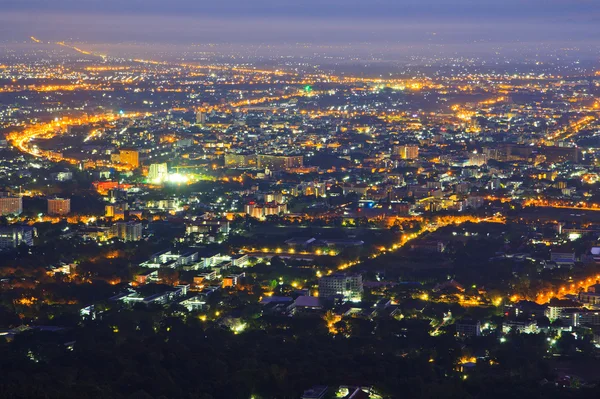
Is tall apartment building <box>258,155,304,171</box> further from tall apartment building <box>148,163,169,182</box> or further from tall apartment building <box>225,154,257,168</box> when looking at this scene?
tall apartment building <box>148,163,169,182</box>

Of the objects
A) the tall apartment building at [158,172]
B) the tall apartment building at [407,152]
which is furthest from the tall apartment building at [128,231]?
the tall apartment building at [407,152]

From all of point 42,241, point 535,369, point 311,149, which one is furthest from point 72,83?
point 535,369

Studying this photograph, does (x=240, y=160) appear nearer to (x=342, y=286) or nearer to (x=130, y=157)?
(x=130, y=157)

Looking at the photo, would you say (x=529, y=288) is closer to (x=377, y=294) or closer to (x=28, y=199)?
(x=377, y=294)

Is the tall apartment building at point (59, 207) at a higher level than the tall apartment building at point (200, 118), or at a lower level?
higher

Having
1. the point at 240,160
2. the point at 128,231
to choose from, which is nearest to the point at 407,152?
the point at 240,160

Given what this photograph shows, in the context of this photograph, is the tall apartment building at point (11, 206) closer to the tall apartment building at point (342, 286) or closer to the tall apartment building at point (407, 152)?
the tall apartment building at point (342, 286)

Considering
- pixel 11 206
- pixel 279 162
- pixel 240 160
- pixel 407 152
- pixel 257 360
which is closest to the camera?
pixel 257 360
